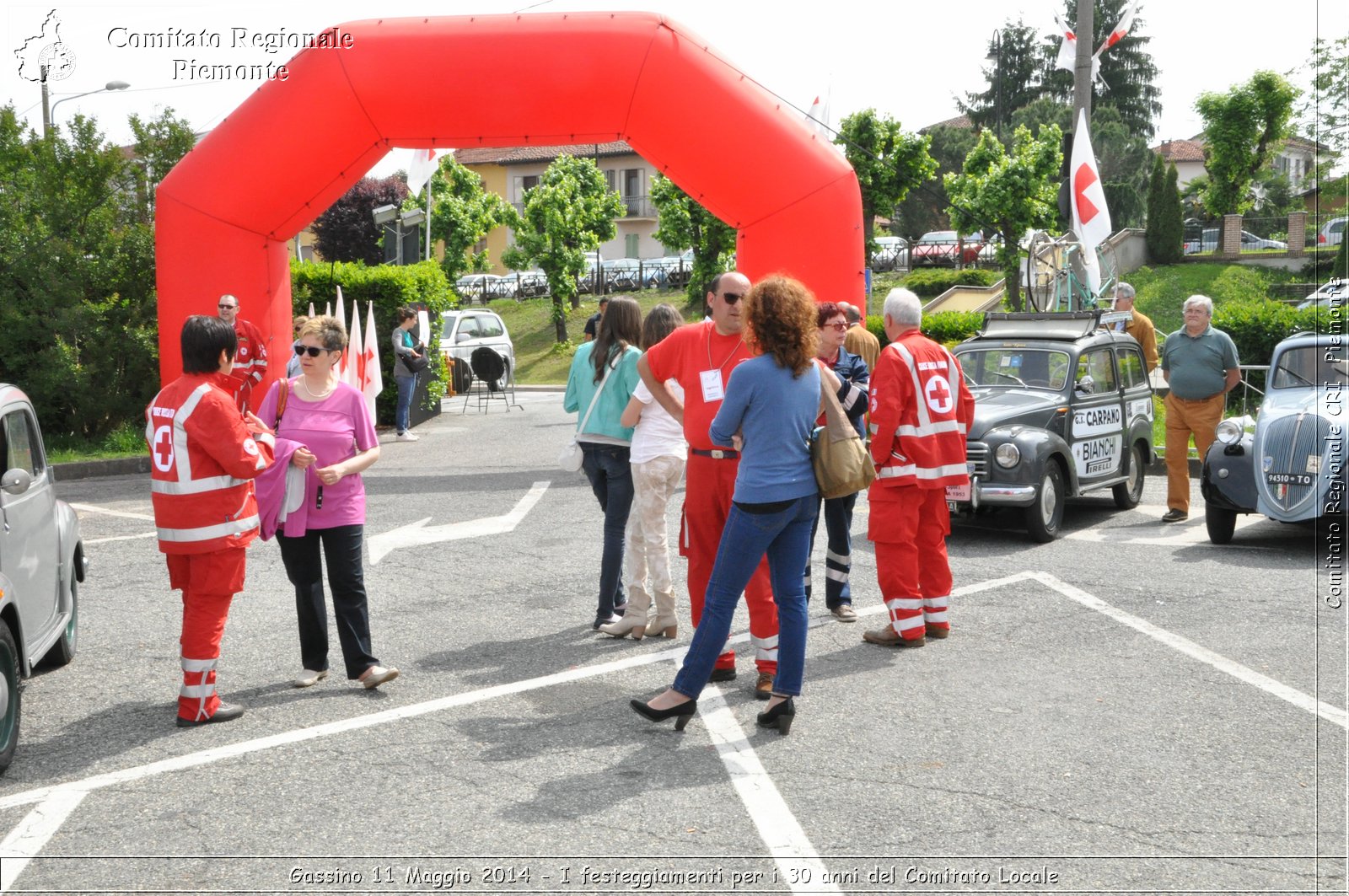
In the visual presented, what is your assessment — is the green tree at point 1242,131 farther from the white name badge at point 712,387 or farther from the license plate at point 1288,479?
the white name badge at point 712,387

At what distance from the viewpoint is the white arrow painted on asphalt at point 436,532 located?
10.1 m

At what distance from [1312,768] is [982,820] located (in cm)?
152

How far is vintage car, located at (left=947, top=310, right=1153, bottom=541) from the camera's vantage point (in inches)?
400

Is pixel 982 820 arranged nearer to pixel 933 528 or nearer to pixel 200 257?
pixel 933 528

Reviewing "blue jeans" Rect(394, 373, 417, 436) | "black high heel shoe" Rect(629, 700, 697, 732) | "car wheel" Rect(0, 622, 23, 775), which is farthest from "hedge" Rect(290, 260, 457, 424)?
"black high heel shoe" Rect(629, 700, 697, 732)

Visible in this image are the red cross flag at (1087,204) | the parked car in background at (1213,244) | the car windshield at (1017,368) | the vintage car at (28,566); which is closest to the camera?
the vintage car at (28,566)

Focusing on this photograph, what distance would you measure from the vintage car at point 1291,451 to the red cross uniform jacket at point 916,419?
371 centimetres

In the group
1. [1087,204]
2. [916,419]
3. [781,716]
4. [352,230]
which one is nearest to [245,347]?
[916,419]

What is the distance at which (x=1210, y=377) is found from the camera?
11047 millimetres

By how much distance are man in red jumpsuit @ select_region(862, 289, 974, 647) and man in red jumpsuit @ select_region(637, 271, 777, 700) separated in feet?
→ 4.05

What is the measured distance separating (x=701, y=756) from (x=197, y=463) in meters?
2.59

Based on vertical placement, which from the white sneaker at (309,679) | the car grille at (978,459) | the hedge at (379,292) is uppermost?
the hedge at (379,292)

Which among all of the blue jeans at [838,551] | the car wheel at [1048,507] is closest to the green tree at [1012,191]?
the car wheel at [1048,507]

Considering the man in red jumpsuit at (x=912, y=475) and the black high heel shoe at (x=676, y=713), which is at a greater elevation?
the man in red jumpsuit at (x=912, y=475)
